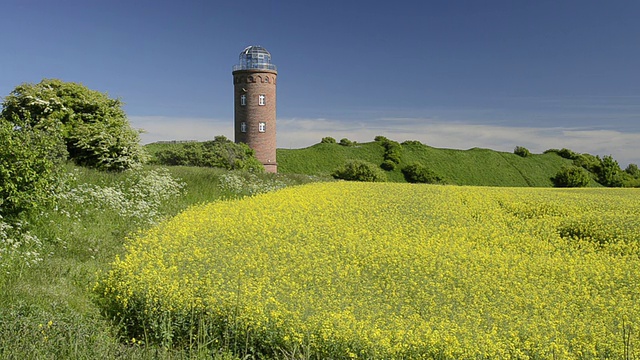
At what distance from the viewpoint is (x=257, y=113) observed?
4934 centimetres

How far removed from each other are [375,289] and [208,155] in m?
34.5

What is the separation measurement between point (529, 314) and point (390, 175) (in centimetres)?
5434

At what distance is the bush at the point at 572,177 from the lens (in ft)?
204

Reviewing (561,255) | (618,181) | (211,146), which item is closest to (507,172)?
(618,181)

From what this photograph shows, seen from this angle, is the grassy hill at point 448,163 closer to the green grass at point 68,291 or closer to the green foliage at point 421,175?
the green foliage at point 421,175

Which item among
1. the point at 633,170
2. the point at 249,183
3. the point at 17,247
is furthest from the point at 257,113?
the point at 633,170

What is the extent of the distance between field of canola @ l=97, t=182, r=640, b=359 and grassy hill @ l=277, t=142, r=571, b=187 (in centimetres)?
4764

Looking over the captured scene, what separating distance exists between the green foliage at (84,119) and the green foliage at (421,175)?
41893mm

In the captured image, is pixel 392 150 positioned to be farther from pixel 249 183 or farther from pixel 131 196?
pixel 131 196

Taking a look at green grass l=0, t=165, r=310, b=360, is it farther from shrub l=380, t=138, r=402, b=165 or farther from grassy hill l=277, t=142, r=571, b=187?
shrub l=380, t=138, r=402, b=165

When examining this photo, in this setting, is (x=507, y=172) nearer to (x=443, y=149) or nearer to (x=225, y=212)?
(x=443, y=149)

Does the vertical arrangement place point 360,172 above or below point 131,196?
above

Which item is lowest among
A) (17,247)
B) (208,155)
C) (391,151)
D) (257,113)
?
(17,247)

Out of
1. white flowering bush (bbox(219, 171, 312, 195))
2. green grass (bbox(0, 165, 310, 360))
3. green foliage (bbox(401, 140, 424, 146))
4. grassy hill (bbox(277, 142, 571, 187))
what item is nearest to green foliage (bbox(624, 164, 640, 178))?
grassy hill (bbox(277, 142, 571, 187))
